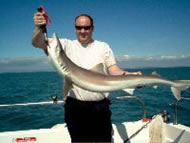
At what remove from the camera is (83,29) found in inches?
178

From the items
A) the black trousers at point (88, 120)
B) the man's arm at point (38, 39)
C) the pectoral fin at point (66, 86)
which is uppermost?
the man's arm at point (38, 39)

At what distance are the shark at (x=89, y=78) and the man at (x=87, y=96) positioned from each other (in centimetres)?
25

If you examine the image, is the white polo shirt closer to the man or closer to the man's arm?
the man

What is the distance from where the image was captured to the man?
458 cm

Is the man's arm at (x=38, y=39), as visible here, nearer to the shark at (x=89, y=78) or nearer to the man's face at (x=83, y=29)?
the shark at (x=89, y=78)

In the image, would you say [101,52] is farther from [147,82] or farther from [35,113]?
[35,113]

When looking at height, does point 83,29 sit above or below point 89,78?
above

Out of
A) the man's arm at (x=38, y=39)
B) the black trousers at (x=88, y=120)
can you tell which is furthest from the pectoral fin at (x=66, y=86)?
the man's arm at (x=38, y=39)

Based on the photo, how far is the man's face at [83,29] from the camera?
14.7ft

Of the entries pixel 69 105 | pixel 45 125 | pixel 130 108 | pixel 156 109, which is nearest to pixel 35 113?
pixel 45 125

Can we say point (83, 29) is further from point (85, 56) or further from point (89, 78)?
point (89, 78)

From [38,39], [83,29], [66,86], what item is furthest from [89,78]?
[38,39]

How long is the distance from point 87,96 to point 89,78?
1.44ft

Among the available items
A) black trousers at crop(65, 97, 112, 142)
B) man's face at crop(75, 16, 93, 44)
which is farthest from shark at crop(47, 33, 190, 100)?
man's face at crop(75, 16, 93, 44)
